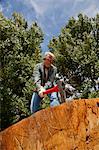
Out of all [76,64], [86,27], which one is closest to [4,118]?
[76,64]

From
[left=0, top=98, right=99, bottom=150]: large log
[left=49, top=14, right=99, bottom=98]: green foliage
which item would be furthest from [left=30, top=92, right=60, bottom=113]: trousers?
[left=49, top=14, right=99, bottom=98]: green foliage

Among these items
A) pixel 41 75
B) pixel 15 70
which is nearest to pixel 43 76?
pixel 41 75

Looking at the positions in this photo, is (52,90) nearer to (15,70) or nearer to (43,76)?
(43,76)

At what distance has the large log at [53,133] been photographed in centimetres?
517

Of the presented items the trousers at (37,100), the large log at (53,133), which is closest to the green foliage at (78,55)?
the trousers at (37,100)

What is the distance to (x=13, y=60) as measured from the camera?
2186cm

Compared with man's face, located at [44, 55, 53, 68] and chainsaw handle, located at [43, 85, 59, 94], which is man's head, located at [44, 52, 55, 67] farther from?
chainsaw handle, located at [43, 85, 59, 94]

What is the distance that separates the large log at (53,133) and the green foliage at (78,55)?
1674 cm

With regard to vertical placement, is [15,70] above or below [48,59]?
above

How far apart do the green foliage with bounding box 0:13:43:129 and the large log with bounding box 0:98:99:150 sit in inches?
605

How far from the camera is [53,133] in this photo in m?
5.21

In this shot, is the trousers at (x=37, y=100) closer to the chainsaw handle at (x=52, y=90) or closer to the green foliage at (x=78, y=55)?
the chainsaw handle at (x=52, y=90)

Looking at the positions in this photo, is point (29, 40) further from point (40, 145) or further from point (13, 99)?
point (40, 145)

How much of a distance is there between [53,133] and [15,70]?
656 inches
